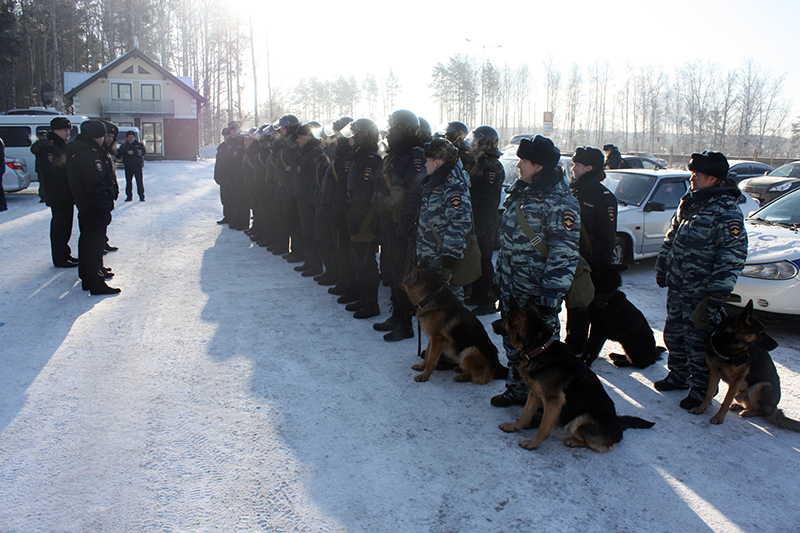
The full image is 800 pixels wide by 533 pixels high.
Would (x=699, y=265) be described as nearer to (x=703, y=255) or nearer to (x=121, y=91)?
(x=703, y=255)

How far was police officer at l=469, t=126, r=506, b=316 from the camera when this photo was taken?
5664 millimetres

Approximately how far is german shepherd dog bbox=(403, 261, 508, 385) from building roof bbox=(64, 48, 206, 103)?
126 ft

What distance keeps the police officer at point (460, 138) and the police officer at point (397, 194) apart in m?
0.90

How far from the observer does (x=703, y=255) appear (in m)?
3.66

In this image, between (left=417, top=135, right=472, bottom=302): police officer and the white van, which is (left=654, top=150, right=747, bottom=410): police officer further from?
the white van

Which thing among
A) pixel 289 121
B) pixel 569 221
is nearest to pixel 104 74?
pixel 289 121

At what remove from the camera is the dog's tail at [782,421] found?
341cm

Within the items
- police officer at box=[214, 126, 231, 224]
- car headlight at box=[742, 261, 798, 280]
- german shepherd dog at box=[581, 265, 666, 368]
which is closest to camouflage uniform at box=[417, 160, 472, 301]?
german shepherd dog at box=[581, 265, 666, 368]

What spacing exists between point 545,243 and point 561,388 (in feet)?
3.05

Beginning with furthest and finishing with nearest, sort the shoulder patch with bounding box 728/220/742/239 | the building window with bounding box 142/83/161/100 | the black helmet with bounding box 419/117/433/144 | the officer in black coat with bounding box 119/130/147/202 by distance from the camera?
the building window with bounding box 142/83/161/100 → the officer in black coat with bounding box 119/130/147/202 → the black helmet with bounding box 419/117/433/144 → the shoulder patch with bounding box 728/220/742/239

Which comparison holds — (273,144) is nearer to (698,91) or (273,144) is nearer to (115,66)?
(115,66)

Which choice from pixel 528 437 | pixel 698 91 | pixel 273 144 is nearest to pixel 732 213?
pixel 528 437

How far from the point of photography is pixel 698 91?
222 feet

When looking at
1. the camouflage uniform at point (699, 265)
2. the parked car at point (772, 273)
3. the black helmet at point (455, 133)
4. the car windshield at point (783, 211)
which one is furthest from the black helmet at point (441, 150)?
the car windshield at point (783, 211)
